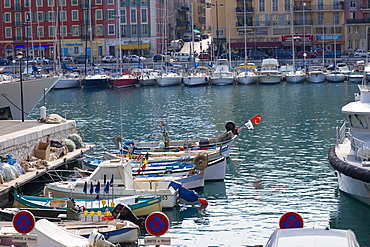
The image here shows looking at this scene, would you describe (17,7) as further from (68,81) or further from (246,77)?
(246,77)

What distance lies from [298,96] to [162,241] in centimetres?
6280

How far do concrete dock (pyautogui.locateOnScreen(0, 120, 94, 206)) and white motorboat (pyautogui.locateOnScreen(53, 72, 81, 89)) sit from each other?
53272mm

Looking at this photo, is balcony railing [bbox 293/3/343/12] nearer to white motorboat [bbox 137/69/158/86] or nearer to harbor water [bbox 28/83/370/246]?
harbor water [bbox 28/83/370/246]

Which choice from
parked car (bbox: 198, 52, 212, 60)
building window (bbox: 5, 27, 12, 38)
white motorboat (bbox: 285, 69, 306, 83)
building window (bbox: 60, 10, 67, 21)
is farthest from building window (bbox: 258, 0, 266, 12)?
building window (bbox: 5, 27, 12, 38)

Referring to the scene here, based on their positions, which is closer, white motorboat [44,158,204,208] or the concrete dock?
white motorboat [44,158,204,208]

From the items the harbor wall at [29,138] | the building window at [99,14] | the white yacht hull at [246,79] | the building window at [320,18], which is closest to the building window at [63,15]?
the building window at [99,14]

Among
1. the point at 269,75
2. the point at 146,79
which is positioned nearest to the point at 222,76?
the point at 269,75

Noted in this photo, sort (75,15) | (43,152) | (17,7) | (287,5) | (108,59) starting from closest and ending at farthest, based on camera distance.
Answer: (43,152), (108,59), (287,5), (17,7), (75,15)

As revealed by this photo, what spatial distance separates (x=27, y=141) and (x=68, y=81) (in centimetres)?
6044

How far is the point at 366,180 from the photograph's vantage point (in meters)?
25.9

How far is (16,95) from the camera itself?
4969 centimetres

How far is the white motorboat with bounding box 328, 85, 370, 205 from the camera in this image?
2656 cm

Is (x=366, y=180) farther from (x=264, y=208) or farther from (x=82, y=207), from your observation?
(x=82, y=207)

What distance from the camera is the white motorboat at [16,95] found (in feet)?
160
